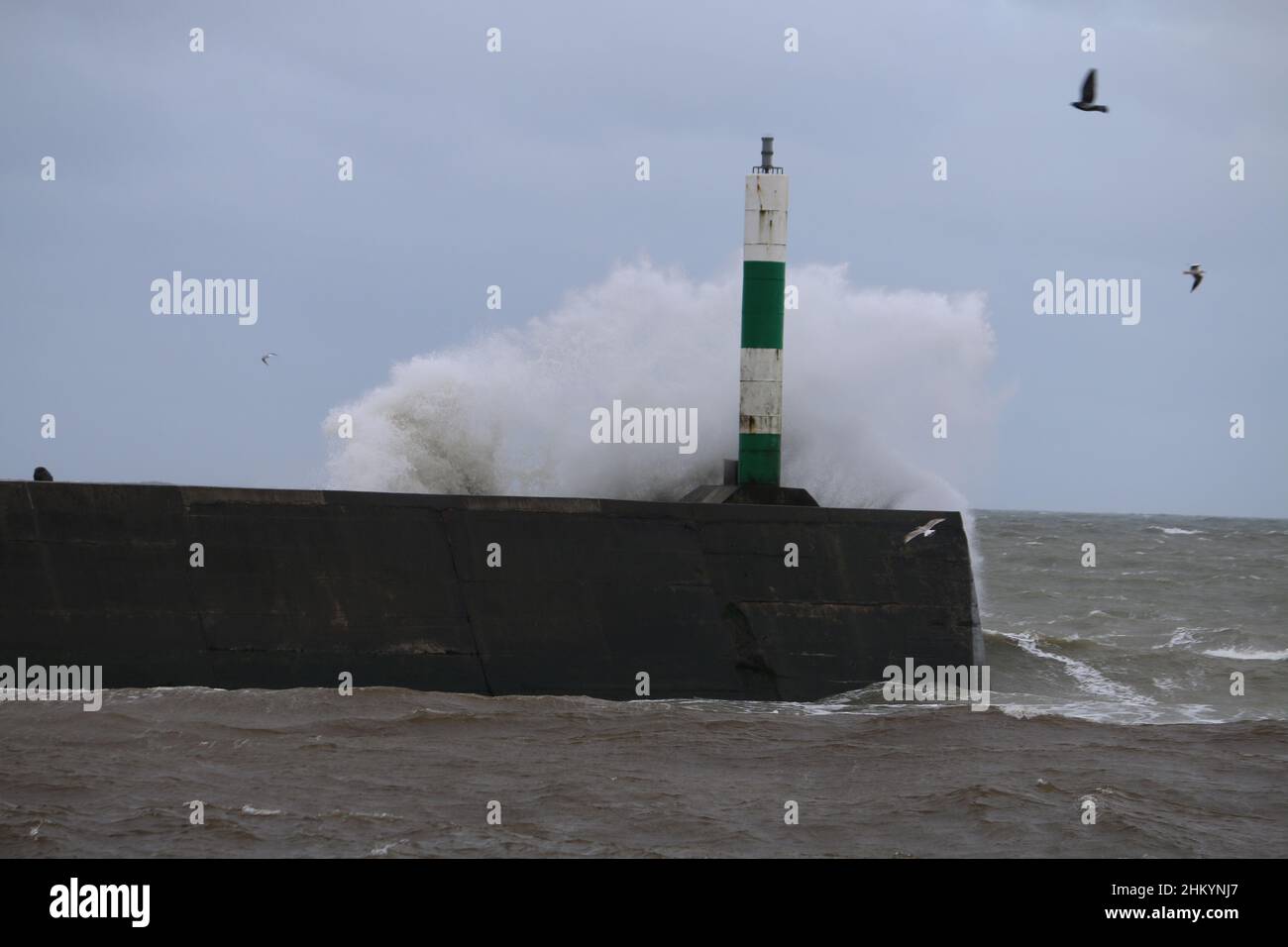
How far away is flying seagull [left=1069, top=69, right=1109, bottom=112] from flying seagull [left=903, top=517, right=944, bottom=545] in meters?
3.26

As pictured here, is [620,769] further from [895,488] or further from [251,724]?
[895,488]

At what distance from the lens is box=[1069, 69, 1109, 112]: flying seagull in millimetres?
11688

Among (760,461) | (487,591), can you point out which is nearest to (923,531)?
(760,461)

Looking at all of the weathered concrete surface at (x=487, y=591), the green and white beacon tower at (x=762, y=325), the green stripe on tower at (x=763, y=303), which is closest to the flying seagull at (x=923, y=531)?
the weathered concrete surface at (x=487, y=591)

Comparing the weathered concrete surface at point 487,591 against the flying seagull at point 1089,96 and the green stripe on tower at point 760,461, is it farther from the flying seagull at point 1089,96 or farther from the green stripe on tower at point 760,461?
the flying seagull at point 1089,96

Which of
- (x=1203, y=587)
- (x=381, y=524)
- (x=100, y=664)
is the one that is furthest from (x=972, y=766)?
(x=1203, y=587)

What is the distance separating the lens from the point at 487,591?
38.1 feet

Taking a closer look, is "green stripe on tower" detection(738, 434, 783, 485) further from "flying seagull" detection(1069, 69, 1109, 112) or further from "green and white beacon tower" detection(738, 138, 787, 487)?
"flying seagull" detection(1069, 69, 1109, 112)

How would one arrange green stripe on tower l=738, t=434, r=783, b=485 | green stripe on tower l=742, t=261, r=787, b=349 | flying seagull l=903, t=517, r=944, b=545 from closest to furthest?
flying seagull l=903, t=517, r=944, b=545 < green stripe on tower l=742, t=261, r=787, b=349 < green stripe on tower l=738, t=434, r=783, b=485

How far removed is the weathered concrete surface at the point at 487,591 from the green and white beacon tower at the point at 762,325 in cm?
110

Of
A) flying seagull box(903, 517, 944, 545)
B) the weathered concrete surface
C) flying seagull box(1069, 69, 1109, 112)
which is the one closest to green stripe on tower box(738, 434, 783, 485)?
the weathered concrete surface

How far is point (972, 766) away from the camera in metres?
10.0

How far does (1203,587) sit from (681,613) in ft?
65.5

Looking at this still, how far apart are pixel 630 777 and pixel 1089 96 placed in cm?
628
